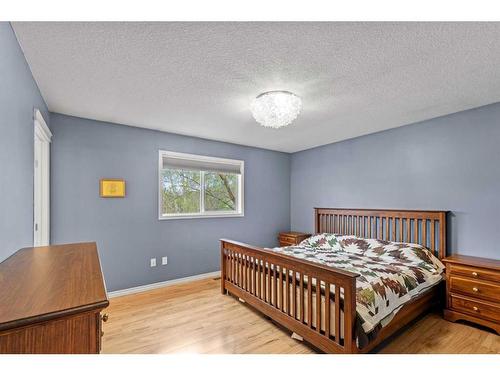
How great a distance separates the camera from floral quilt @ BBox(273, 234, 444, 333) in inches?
Result: 77.2

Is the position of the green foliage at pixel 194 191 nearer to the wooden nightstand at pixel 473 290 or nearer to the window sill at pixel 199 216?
the window sill at pixel 199 216

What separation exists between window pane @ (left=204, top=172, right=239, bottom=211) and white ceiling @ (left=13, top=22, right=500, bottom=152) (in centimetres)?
135

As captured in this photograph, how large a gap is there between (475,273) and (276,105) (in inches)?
98.3

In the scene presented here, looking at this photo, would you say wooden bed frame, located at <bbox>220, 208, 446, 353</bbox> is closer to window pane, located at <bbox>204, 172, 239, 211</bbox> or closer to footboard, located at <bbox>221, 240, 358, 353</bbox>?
footboard, located at <bbox>221, 240, 358, 353</bbox>

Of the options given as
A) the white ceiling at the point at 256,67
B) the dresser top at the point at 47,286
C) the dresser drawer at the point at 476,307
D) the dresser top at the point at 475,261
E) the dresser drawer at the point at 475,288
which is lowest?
the dresser drawer at the point at 476,307

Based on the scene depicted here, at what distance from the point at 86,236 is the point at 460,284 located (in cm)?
416

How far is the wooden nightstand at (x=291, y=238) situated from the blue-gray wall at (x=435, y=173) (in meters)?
0.68

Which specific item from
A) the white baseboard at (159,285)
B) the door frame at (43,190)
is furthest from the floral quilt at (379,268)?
the door frame at (43,190)

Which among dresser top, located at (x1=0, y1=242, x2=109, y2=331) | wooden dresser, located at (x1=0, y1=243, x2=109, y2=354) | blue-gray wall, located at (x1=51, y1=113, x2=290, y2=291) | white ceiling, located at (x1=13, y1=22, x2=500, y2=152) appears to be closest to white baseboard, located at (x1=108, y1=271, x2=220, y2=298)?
blue-gray wall, located at (x1=51, y1=113, x2=290, y2=291)

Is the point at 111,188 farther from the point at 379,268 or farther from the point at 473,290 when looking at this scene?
the point at 473,290

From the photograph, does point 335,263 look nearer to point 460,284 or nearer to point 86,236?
point 460,284

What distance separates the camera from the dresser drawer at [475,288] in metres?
2.26

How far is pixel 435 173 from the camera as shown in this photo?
305 cm
